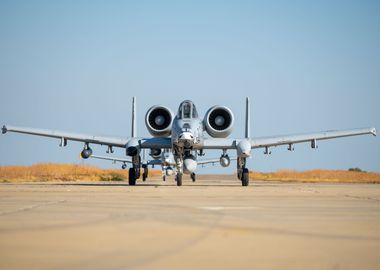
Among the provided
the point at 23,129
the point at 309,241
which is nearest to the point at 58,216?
the point at 309,241

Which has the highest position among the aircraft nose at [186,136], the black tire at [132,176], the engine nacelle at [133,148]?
the aircraft nose at [186,136]

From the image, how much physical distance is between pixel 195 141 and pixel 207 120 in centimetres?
335

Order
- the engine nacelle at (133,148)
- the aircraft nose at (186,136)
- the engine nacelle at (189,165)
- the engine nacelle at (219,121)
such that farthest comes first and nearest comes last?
1. the engine nacelle at (219,121)
2. the engine nacelle at (133,148)
3. the engine nacelle at (189,165)
4. the aircraft nose at (186,136)

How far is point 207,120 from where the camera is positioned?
116ft

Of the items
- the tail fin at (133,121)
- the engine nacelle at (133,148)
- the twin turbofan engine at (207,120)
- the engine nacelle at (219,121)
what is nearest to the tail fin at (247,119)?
the engine nacelle at (219,121)

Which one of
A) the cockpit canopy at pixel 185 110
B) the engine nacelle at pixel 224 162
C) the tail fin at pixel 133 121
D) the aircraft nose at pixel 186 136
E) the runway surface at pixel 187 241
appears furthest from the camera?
the tail fin at pixel 133 121

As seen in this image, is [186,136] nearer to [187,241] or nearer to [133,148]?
[133,148]

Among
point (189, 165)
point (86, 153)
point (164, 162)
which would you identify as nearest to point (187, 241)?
point (189, 165)

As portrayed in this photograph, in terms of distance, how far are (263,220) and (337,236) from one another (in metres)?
2.37

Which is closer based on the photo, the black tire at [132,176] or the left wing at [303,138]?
the black tire at [132,176]

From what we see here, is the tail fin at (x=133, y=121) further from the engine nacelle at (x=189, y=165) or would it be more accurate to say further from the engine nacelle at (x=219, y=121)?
the engine nacelle at (x=189, y=165)

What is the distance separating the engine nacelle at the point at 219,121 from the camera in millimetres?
35375

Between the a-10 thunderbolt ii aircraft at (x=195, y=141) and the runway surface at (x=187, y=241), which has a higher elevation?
the a-10 thunderbolt ii aircraft at (x=195, y=141)

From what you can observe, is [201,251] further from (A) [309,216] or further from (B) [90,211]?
(B) [90,211]
